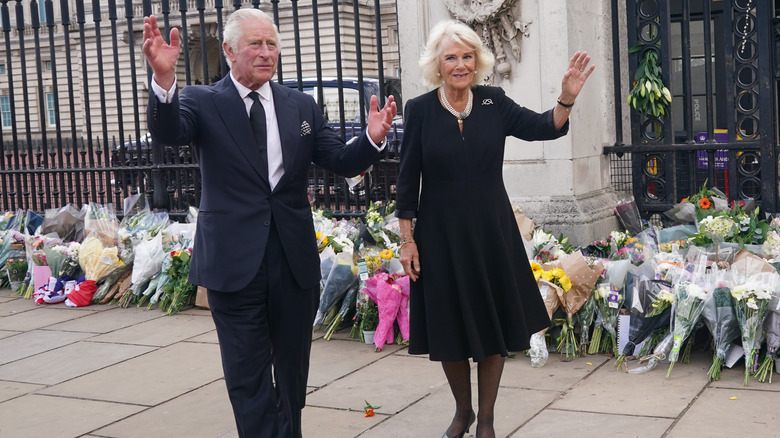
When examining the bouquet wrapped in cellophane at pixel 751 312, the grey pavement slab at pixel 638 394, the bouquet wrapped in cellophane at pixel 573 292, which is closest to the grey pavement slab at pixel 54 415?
the grey pavement slab at pixel 638 394

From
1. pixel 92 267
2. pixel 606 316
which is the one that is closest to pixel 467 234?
pixel 606 316

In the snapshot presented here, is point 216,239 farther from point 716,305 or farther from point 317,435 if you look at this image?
point 716,305

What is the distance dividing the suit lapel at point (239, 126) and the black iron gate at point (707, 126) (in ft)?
13.7

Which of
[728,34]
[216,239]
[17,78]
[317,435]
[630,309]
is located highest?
[17,78]

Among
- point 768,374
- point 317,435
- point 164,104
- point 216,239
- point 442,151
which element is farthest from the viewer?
point 768,374

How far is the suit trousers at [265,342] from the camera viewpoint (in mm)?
3660

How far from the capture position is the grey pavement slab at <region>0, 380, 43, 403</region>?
5.39 metres

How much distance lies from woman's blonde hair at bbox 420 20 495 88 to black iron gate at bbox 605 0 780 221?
125 inches

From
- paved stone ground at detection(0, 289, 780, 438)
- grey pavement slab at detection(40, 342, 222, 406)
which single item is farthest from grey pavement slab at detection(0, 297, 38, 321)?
grey pavement slab at detection(40, 342, 222, 406)

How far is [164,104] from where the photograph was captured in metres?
3.47

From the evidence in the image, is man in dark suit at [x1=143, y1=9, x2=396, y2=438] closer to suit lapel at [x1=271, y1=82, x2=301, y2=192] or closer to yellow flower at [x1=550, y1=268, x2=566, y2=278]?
suit lapel at [x1=271, y1=82, x2=301, y2=192]

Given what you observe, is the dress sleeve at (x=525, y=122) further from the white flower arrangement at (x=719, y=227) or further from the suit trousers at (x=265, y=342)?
the white flower arrangement at (x=719, y=227)

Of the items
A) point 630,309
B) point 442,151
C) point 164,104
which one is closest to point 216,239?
point 164,104

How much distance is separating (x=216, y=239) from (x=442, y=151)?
1053 millimetres
